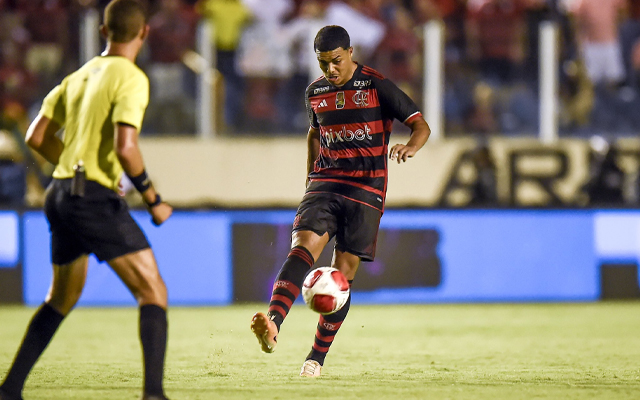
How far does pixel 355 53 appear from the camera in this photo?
11.7 metres

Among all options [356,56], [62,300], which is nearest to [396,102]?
[62,300]

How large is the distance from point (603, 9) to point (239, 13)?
4203 mm

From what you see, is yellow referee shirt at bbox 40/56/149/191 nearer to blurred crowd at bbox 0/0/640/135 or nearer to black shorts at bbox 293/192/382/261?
black shorts at bbox 293/192/382/261

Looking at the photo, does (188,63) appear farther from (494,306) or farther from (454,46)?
(494,306)

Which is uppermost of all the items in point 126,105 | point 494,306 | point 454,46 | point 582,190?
point 454,46

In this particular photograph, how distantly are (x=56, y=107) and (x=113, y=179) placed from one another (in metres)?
0.47

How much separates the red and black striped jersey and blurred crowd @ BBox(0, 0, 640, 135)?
5.58 meters

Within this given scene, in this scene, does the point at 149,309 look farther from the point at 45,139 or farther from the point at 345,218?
the point at 345,218

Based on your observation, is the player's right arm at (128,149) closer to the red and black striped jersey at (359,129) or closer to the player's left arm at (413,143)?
the player's left arm at (413,143)

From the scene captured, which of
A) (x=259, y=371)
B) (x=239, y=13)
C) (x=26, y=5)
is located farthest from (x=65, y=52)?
(x=259, y=371)

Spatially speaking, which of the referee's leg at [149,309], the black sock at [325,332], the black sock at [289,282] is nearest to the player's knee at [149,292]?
the referee's leg at [149,309]

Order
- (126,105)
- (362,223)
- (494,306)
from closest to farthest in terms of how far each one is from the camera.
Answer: (126,105) → (362,223) → (494,306)

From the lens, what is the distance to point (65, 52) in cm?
1185

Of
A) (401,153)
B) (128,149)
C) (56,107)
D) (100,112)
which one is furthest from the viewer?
(401,153)
